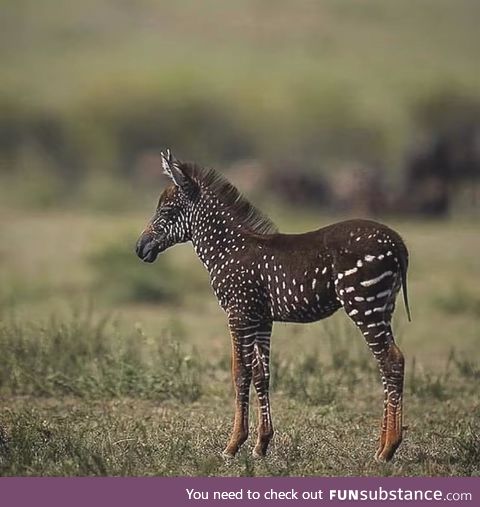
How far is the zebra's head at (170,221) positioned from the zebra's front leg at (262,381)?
2.49 ft

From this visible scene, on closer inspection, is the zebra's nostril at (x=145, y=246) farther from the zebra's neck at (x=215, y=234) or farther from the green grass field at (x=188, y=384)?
the green grass field at (x=188, y=384)

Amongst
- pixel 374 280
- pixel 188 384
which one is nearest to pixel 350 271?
pixel 374 280

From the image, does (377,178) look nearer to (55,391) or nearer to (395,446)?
(55,391)

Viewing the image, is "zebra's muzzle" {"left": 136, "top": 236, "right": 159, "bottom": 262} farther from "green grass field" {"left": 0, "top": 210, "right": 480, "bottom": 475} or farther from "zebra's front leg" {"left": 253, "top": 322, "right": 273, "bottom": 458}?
"green grass field" {"left": 0, "top": 210, "right": 480, "bottom": 475}

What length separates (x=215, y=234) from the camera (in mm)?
7719

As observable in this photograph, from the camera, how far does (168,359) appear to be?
10.1m

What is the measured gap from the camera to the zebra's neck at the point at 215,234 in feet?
25.2

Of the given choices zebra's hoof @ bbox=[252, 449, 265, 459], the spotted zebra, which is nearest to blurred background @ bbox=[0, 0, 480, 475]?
zebra's hoof @ bbox=[252, 449, 265, 459]

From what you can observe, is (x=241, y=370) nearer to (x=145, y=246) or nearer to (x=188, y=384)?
(x=145, y=246)

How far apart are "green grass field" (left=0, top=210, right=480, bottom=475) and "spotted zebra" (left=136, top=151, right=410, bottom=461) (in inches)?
17.9

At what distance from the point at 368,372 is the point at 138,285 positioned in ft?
17.7

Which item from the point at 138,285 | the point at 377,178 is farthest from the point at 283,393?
the point at 377,178

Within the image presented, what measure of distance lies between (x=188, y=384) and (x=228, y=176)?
51.5 ft

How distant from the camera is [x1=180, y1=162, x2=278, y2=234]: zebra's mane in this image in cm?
780
